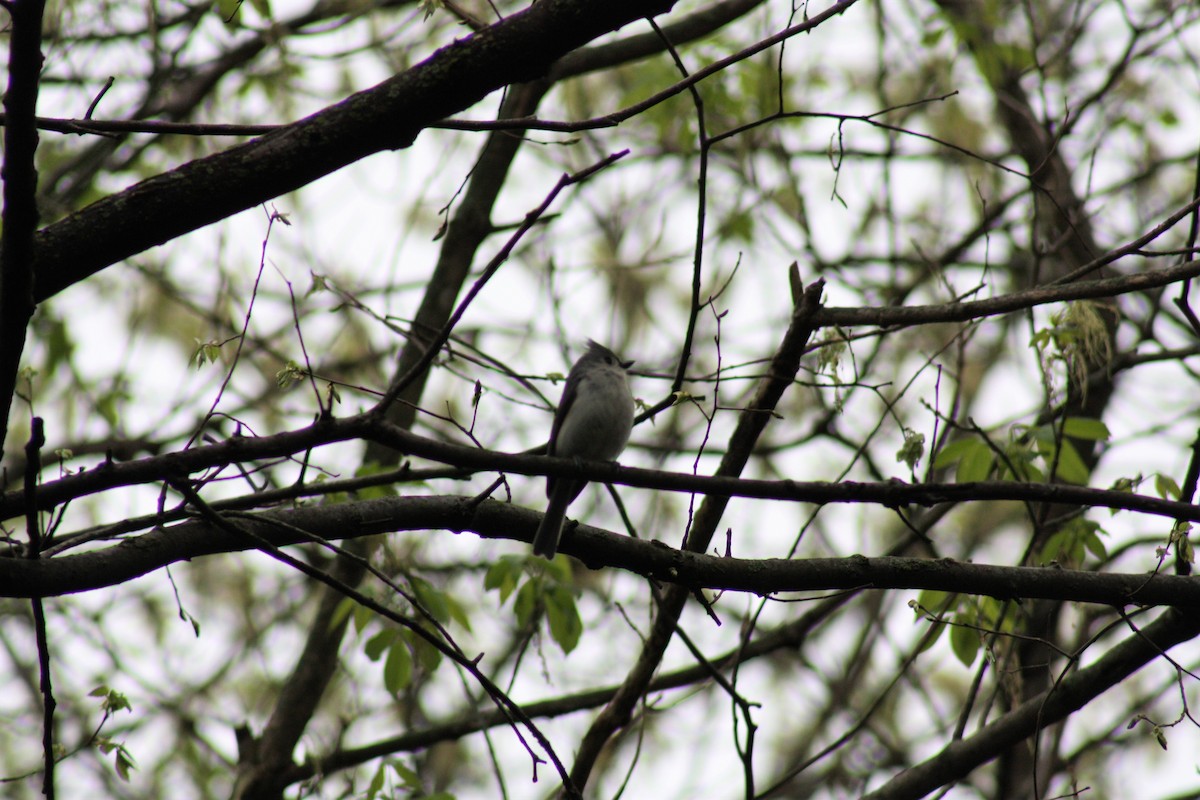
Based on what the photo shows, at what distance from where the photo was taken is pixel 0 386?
2.46m

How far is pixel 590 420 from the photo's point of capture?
4.96 meters

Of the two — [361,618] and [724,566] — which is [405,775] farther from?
[724,566]

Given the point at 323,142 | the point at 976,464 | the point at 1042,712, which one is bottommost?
the point at 1042,712

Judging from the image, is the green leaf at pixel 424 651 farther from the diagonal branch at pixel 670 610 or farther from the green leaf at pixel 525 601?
the diagonal branch at pixel 670 610

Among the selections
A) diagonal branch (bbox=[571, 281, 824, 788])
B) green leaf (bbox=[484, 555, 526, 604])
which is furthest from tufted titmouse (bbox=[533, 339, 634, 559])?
diagonal branch (bbox=[571, 281, 824, 788])

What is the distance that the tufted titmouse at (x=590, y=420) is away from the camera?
4.93 metres

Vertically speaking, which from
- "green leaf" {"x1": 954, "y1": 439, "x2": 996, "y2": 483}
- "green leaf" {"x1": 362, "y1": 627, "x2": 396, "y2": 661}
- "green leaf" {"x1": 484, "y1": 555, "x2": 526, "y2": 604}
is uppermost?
"green leaf" {"x1": 954, "y1": 439, "x2": 996, "y2": 483}

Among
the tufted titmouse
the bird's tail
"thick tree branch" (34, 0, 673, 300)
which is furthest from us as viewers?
the tufted titmouse

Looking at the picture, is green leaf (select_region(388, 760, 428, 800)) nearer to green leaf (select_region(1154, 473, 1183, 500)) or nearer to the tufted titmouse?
the tufted titmouse

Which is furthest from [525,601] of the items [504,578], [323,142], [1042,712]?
[323,142]

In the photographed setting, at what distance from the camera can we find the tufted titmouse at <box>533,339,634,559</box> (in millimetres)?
4926

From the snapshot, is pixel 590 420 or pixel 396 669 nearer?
pixel 396 669

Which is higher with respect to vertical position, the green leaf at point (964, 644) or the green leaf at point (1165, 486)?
the green leaf at point (1165, 486)

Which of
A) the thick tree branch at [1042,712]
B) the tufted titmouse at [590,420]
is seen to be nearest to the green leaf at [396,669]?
the tufted titmouse at [590,420]
